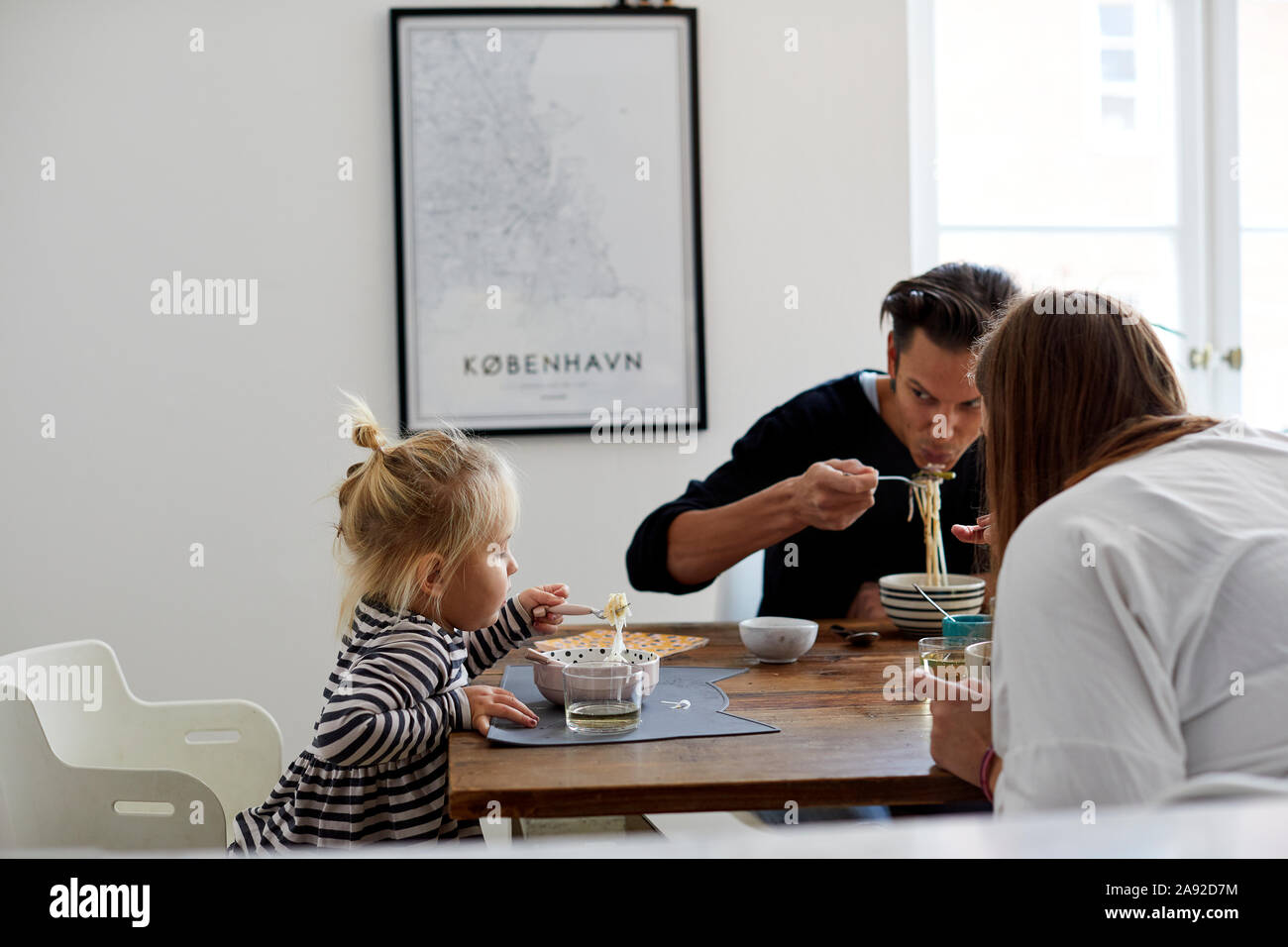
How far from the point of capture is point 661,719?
1.30 m

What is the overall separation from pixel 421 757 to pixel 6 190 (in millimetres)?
2426

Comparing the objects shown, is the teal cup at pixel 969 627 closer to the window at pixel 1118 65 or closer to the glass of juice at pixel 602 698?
the glass of juice at pixel 602 698

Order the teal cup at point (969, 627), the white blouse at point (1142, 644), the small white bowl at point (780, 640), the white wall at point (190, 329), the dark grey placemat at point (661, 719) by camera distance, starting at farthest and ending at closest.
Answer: the white wall at point (190, 329), the small white bowl at point (780, 640), the teal cup at point (969, 627), the dark grey placemat at point (661, 719), the white blouse at point (1142, 644)

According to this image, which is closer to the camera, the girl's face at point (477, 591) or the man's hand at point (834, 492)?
the girl's face at point (477, 591)

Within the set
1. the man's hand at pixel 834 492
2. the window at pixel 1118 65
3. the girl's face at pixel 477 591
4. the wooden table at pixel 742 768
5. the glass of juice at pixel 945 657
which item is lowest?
the wooden table at pixel 742 768

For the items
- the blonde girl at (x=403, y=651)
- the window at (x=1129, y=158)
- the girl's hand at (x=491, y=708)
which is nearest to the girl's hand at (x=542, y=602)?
the blonde girl at (x=403, y=651)

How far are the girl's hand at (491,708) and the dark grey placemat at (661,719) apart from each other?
11 mm

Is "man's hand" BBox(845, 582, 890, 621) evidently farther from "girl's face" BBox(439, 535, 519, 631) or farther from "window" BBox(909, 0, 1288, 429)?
"window" BBox(909, 0, 1288, 429)

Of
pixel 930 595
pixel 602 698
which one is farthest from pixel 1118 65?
pixel 602 698

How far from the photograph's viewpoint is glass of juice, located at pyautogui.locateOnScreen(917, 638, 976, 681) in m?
1.34

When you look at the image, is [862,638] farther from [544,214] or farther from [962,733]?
[544,214]

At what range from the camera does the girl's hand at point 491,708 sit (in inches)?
50.0

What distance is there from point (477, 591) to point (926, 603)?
754 millimetres
